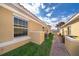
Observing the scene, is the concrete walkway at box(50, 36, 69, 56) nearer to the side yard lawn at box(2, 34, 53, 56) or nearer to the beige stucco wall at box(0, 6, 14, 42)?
the side yard lawn at box(2, 34, 53, 56)

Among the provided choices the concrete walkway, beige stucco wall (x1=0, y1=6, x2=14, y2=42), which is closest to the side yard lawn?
the concrete walkway

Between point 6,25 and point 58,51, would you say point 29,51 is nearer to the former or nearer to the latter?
point 58,51

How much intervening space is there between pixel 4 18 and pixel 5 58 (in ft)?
5.72

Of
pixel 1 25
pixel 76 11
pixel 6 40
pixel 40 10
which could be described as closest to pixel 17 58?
pixel 6 40

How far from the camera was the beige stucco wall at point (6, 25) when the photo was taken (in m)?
5.59

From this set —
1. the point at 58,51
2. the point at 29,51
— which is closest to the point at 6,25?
the point at 29,51

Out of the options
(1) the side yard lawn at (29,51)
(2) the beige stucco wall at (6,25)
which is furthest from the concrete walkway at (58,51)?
(2) the beige stucco wall at (6,25)

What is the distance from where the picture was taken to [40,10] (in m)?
7.77

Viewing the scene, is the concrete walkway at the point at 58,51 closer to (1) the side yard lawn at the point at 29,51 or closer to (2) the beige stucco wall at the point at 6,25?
(1) the side yard lawn at the point at 29,51

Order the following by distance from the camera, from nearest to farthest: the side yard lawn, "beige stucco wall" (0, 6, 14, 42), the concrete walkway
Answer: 1. "beige stucco wall" (0, 6, 14, 42)
2. the side yard lawn
3. the concrete walkway

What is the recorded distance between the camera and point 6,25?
6.00 metres

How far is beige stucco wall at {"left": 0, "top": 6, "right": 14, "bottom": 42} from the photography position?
5593 millimetres

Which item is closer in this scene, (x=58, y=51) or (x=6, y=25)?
(x=6, y=25)

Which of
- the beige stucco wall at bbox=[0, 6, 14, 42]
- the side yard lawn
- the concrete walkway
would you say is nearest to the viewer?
the beige stucco wall at bbox=[0, 6, 14, 42]
